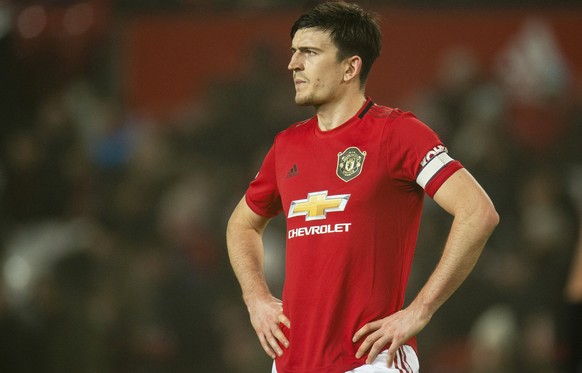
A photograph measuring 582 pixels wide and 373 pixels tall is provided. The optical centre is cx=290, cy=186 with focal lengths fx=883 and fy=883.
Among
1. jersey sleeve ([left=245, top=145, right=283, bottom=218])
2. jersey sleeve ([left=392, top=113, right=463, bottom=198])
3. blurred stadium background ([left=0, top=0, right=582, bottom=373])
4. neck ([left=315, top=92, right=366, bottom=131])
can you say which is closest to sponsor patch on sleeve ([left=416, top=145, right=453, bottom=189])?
jersey sleeve ([left=392, top=113, right=463, bottom=198])

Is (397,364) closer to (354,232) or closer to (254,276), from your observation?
→ (354,232)

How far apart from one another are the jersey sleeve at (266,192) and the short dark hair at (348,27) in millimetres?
481

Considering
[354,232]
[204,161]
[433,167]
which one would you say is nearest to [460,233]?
[433,167]

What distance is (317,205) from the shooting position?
9.87ft

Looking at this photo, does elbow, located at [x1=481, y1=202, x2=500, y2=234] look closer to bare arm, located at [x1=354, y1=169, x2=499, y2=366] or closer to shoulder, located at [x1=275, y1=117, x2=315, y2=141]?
bare arm, located at [x1=354, y1=169, x2=499, y2=366]

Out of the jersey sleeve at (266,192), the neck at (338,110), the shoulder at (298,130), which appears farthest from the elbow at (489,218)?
the jersey sleeve at (266,192)

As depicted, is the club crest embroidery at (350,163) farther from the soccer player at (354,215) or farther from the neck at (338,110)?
the neck at (338,110)

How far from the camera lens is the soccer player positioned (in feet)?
9.32

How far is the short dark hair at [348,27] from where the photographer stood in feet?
10.3

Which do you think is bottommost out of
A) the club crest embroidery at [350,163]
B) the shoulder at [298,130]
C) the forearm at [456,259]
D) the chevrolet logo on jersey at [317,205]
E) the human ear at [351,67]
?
the forearm at [456,259]

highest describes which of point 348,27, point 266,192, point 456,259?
point 348,27

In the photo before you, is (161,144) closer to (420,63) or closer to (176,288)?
(176,288)

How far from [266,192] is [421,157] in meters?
0.75

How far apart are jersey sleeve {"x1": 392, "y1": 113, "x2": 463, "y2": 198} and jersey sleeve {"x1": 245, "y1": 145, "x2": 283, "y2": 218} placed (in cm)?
59
